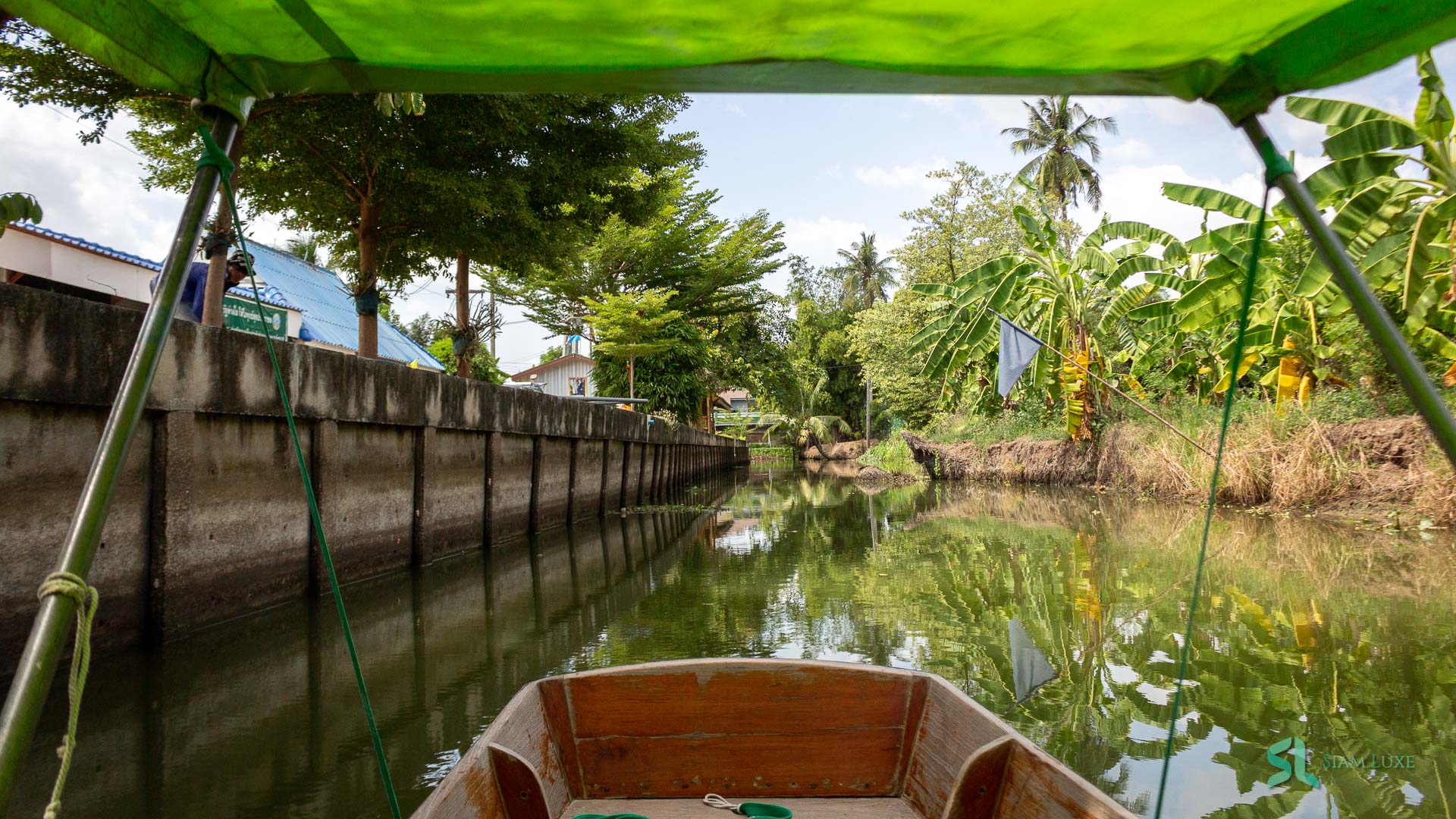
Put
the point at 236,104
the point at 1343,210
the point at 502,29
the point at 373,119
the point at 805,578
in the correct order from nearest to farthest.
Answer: the point at 502,29 → the point at 236,104 → the point at 805,578 → the point at 1343,210 → the point at 373,119

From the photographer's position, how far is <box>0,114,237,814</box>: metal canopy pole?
1.16 metres

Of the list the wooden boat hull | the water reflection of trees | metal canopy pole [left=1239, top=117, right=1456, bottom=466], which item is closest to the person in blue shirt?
the water reflection of trees

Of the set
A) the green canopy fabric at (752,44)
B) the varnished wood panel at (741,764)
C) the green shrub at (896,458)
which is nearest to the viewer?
the green canopy fabric at (752,44)

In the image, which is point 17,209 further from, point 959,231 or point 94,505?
point 959,231

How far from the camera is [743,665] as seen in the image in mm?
2752

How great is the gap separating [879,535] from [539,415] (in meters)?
4.78

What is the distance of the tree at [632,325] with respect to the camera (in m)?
23.4

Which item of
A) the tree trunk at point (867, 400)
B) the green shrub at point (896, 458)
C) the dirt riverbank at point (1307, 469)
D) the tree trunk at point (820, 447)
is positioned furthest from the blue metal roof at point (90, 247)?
the tree trunk at point (820, 447)

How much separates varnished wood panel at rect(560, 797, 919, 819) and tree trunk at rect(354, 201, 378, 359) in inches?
377

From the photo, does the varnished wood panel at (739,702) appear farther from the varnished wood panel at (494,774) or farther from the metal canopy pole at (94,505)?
the metal canopy pole at (94,505)

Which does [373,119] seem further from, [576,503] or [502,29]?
[502,29]

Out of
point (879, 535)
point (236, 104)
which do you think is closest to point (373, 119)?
point (879, 535)

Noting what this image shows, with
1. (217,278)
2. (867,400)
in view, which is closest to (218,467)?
(217,278)

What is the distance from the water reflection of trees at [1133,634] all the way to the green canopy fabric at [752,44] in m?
2.40
